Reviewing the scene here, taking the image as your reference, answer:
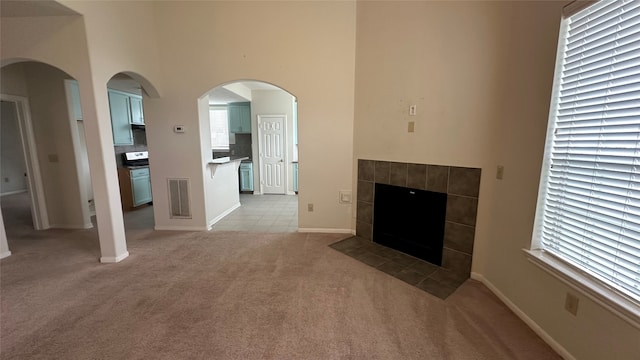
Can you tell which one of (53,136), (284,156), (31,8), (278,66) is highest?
(31,8)

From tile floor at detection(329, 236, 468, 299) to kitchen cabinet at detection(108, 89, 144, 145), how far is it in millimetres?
4848

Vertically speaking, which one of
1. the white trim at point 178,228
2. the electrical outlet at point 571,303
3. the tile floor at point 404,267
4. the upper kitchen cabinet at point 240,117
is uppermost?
the upper kitchen cabinet at point 240,117

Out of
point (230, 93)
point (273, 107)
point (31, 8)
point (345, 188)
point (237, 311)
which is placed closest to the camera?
point (237, 311)

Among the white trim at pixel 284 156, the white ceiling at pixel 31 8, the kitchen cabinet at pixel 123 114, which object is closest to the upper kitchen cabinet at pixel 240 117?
the white trim at pixel 284 156

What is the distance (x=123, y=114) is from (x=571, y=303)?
7.01m

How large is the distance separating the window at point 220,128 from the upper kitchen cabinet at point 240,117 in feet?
1.32

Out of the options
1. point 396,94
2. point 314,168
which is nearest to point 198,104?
point 314,168

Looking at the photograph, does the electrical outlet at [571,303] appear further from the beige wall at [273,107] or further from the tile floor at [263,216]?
the beige wall at [273,107]

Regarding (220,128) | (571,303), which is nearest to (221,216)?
(220,128)

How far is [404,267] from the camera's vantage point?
2.95 metres

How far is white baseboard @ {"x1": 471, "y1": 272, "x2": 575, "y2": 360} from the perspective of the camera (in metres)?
→ 1.76

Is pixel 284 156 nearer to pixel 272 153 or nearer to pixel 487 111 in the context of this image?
pixel 272 153

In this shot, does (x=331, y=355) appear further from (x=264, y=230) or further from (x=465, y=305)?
(x=264, y=230)

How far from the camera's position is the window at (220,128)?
7.46 metres
